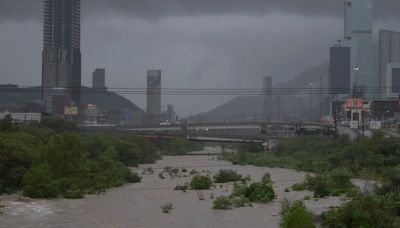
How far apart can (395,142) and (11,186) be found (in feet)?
149

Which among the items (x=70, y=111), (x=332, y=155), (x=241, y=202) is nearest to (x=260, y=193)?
(x=241, y=202)

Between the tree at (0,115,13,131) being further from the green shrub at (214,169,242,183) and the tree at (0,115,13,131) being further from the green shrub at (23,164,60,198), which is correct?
the green shrub at (214,169,242,183)

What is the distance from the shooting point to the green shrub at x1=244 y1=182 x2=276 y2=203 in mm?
45562

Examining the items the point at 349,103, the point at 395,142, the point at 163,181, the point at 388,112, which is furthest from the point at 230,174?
the point at 388,112

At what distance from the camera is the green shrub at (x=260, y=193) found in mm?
45562

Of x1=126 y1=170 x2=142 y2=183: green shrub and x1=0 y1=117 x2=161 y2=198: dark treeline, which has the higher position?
x1=0 y1=117 x2=161 y2=198: dark treeline

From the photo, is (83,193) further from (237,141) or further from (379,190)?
(237,141)

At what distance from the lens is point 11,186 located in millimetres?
Answer: 48750

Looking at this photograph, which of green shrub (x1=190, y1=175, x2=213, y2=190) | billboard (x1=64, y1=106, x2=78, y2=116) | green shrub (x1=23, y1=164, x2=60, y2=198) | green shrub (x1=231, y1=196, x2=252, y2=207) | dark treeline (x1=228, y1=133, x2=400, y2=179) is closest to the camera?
green shrub (x1=231, y1=196, x2=252, y2=207)

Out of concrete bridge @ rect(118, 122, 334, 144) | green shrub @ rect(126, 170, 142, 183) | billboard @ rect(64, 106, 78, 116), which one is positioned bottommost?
green shrub @ rect(126, 170, 142, 183)

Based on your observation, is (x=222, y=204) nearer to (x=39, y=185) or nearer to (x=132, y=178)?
(x=39, y=185)

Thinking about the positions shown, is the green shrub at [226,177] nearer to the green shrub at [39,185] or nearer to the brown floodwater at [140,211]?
the brown floodwater at [140,211]

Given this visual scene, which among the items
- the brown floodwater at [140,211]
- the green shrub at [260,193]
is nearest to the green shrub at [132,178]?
the brown floodwater at [140,211]

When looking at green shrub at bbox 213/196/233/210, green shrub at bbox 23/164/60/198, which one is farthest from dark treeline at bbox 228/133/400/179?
green shrub at bbox 23/164/60/198
